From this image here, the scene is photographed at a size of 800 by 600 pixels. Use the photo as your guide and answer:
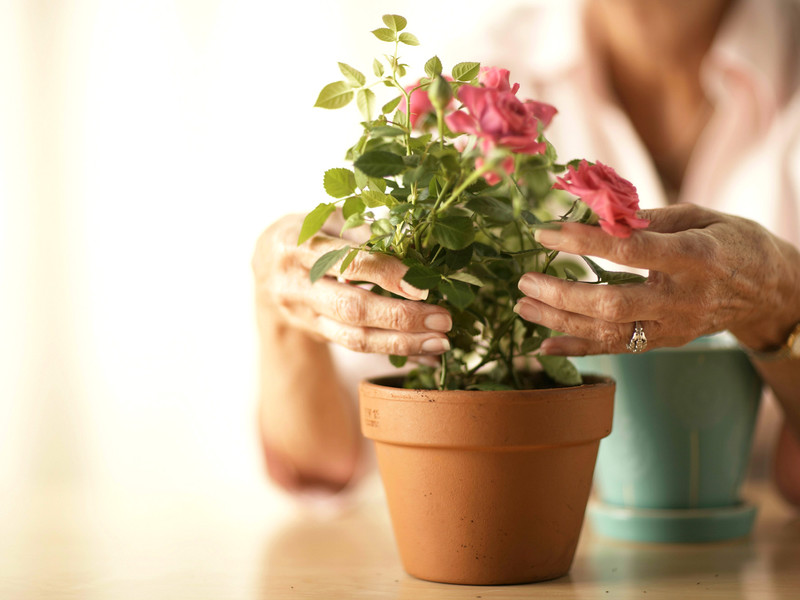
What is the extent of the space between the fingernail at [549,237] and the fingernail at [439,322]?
0.40 ft

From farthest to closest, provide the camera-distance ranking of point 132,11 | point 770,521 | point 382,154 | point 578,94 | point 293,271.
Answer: point 132,11 < point 578,94 < point 770,521 < point 293,271 < point 382,154

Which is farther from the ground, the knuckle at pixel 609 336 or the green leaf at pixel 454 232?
the green leaf at pixel 454 232

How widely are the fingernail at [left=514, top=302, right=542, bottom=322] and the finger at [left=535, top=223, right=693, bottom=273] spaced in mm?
71

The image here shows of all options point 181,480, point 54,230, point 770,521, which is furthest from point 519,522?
point 54,230

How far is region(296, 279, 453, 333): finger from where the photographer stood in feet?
2.24

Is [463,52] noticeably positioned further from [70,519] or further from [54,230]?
[54,230]

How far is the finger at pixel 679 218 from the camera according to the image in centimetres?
71

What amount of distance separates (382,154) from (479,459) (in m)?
0.27

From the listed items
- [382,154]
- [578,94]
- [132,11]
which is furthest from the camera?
[132,11]

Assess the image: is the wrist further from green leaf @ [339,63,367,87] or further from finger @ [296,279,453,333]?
green leaf @ [339,63,367,87]

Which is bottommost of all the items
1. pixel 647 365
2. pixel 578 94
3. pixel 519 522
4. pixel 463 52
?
pixel 519 522

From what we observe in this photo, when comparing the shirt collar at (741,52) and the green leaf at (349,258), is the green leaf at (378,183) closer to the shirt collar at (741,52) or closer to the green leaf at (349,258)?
the green leaf at (349,258)

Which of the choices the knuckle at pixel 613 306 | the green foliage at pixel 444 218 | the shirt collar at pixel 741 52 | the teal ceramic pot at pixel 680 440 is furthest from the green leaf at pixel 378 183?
the shirt collar at pixel 741 52

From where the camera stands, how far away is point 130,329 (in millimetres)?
2193
